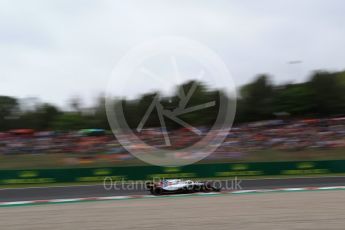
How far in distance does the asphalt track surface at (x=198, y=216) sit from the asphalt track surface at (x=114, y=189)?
4251mm

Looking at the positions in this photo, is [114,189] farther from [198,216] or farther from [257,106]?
[257,106]

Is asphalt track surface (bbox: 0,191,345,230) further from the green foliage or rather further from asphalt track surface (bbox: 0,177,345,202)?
the green foliage

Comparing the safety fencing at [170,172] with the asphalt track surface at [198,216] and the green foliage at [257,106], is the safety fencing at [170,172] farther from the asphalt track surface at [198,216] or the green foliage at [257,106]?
the green foliage at [257,106]

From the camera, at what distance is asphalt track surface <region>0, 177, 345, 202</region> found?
13.5 meters

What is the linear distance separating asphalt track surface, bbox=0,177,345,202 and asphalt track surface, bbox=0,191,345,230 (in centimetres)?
425

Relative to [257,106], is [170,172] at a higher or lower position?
lower

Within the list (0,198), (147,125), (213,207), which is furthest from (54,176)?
(147,125)

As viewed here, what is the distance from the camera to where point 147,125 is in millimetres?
30109

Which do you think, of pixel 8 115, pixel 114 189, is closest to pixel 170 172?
pixel 114 189

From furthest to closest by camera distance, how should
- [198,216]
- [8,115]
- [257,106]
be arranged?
[8,115] < [257,106] < [198,216]

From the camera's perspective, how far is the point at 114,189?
47.8 ft

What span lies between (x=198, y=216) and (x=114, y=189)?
760 cm

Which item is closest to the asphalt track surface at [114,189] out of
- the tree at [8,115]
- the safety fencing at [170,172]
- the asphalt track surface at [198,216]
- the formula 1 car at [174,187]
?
the safety fencing at [170,172]

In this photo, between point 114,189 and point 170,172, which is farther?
point 170,172
